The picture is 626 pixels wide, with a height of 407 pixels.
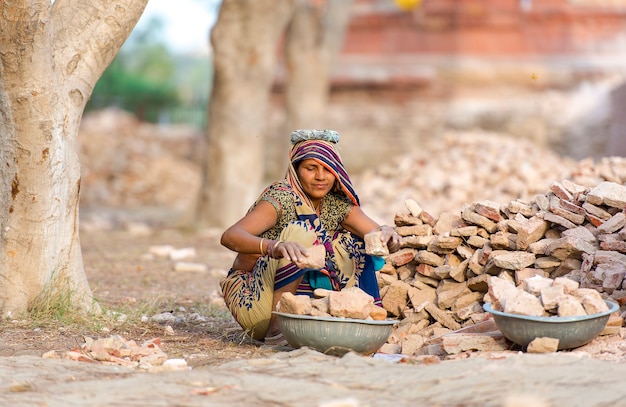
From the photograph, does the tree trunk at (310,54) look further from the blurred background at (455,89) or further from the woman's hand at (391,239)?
the woman's hand at (391,239)

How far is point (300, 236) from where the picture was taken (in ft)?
14.1

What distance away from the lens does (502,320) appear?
156 inches

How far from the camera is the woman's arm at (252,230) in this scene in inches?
167

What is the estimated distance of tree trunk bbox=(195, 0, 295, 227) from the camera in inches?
412

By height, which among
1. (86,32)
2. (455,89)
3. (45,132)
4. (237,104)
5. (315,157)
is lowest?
(315,157)

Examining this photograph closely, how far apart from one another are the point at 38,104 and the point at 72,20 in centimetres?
58

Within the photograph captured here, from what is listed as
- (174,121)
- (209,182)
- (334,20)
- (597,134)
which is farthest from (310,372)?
(174,121)

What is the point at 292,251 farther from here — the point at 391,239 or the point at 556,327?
the point at 556,327

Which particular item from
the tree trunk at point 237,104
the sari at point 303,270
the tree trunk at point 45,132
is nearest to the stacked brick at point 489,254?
the sari at point 303,270

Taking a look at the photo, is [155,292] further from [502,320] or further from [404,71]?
[404,71]

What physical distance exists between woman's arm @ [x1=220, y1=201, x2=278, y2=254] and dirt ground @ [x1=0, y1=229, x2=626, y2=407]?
0.52 metres

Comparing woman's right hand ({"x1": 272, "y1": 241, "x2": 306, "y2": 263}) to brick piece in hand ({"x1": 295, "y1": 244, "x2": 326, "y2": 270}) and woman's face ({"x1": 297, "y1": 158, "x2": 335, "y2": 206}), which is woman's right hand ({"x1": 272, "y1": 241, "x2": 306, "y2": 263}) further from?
woman's face ({"x1": 297, "y1": 158, "x2": 335, "y2": 206})

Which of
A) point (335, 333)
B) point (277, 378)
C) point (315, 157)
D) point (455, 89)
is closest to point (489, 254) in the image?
point (315, 157)

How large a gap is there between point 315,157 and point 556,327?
4.86ft
